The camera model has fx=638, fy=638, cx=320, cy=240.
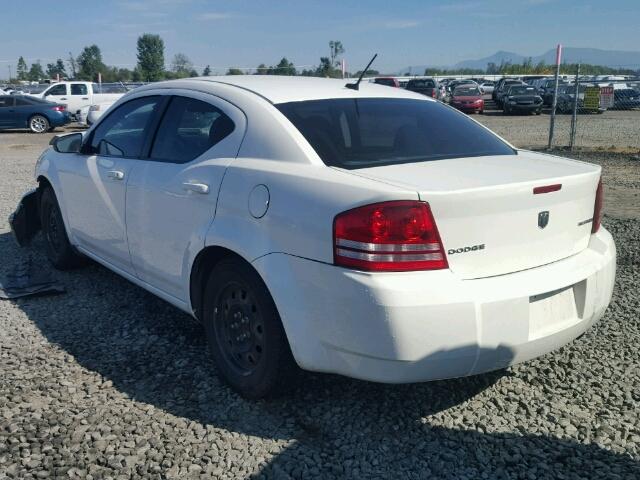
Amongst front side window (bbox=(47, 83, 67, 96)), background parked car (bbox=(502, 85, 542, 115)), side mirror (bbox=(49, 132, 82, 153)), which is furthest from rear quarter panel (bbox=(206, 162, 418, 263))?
background parked car (bbox=(502, 85, 542, 115))

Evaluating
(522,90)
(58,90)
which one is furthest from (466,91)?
(58,90)

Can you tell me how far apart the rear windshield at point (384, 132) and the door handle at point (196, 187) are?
0.58 metres

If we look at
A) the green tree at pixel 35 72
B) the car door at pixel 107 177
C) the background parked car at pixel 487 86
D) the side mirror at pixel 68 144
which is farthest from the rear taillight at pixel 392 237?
the green tree at pixel 35 72

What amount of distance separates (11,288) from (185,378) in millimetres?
2306

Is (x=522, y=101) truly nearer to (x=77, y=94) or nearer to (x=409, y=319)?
(x=77, y=94)

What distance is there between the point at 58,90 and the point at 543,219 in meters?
26.2

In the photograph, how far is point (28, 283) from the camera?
5.20 m

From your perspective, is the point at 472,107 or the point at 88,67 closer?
the point at 472,107

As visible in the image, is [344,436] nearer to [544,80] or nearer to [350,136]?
[350,136]

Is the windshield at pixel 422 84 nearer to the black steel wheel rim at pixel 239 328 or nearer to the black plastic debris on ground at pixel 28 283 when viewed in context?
the black plastic debris on ground at pixel 28 283

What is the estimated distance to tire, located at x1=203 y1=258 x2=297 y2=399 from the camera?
3074 mm

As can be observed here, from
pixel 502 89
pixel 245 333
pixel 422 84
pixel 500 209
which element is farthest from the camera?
pixel 502 89

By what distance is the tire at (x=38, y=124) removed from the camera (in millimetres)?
22797

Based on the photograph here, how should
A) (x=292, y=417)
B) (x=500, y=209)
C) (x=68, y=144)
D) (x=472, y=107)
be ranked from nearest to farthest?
1. (x=500, y=209)
2. (x=292, y=417)
3. (x=68, y=144)
4. (x=472, y=107)
